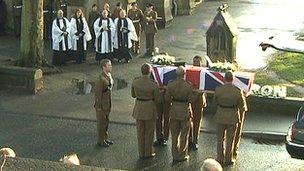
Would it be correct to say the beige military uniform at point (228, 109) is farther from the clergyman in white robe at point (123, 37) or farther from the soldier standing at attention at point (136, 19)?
the soldier standing at attention at point (136, 19)

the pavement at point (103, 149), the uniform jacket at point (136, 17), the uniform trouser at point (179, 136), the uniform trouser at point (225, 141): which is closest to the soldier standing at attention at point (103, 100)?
the pavement at point (103, 149)

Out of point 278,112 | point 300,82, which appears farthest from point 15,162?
point 300,82

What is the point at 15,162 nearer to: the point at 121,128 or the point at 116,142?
the point at 116,142

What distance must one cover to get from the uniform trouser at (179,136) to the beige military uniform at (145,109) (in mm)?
390

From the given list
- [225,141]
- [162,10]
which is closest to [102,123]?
[225,141]

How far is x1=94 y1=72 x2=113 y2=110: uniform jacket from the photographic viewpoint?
13.3 metres

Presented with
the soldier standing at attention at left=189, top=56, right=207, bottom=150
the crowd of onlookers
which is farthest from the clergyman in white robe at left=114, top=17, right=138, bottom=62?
the soldier standing at attention at left=189, top=56, right=207, bottom=150

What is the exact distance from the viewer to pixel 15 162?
6.77m

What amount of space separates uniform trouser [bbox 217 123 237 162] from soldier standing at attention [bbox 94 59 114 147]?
231 cm

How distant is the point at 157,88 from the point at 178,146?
1158mm

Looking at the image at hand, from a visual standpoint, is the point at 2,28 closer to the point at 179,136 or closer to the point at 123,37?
the point at 123,37

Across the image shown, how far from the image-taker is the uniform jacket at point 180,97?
12.6 meters

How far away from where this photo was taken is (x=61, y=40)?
20.5 m

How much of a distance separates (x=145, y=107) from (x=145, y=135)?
59 cm
